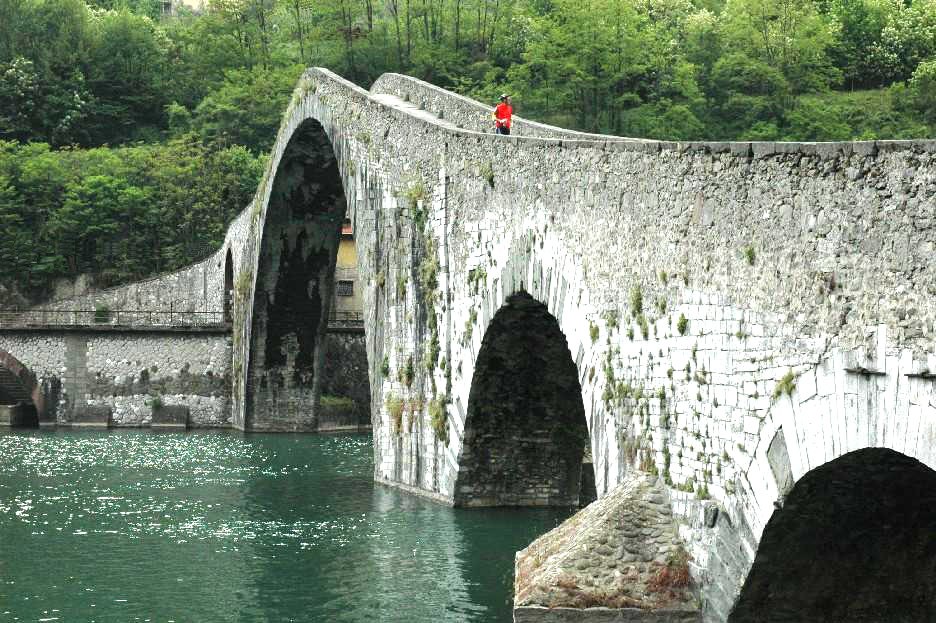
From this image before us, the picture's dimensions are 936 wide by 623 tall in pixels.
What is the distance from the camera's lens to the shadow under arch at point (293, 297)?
35.4 m

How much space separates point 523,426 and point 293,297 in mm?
17901

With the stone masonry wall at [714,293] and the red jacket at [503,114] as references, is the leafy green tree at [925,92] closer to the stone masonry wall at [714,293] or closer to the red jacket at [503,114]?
the red jacket at [503,114]

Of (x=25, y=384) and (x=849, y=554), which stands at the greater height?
(x=25, y=384)

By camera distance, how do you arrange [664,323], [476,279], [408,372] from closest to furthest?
[664,323] < [476,279] < [408,372]

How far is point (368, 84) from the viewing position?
212 ft

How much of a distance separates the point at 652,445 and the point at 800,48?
140ft

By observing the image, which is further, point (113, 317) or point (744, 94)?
point (744, 94)

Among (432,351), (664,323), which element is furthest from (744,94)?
(664,323)

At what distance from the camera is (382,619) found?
1440 cm

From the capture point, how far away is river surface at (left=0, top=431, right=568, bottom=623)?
49.7ft

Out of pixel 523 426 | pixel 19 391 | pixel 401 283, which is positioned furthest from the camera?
pixel 19 391

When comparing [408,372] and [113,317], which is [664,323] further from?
[113,317]

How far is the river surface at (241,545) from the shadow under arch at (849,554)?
12.2 ft

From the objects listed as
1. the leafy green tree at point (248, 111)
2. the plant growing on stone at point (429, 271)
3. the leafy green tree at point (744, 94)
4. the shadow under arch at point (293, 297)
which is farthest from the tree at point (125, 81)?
the plant growing on stone at point (429, 271)
